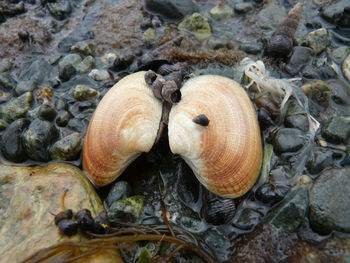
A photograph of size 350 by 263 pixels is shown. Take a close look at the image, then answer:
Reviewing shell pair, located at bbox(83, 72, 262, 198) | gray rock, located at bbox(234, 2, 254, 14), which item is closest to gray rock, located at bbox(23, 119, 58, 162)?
shell pair, located at bbox(83, 72, 262, 198)

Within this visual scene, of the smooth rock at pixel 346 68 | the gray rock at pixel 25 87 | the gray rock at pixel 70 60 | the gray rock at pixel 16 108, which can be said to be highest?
the smooth rock at pixel 346 68

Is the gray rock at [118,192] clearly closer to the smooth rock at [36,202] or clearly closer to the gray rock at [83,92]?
the smooth rock at [36,202]

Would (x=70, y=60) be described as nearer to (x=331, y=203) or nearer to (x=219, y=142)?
(x=219, y=142)

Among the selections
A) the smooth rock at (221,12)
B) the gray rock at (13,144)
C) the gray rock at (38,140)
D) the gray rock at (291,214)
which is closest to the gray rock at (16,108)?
the gray rock at (13,144)

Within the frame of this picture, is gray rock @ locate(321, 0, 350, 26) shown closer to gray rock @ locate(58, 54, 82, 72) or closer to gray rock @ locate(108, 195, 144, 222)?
gray rock @ locate(58, 54, 82, 72)

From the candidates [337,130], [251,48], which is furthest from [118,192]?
[251,48]

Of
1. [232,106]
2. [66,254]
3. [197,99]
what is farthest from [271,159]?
[66,254]

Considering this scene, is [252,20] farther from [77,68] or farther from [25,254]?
[25,254]
